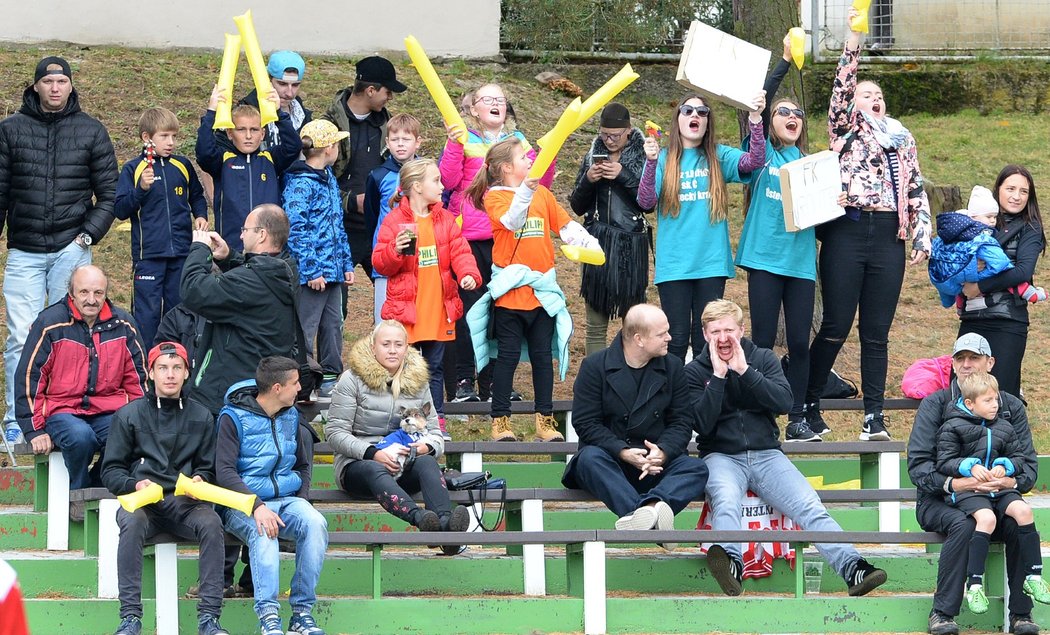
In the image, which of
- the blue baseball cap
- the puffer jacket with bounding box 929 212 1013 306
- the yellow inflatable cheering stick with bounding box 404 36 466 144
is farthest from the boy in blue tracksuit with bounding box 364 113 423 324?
the puffer jacket with bounding box 929 212 1013 306

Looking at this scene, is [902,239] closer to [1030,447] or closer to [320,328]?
[1030,447]

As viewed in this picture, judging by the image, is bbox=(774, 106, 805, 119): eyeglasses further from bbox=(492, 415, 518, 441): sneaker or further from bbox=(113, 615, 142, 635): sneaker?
bbox=(113, 615, 142, 635): sneaker

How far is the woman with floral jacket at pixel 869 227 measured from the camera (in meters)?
8.30

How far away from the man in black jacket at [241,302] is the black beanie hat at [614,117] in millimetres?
2042

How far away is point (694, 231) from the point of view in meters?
8.45

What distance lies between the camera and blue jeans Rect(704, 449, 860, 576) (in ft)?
23.6

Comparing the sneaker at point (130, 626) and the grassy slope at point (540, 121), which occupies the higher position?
the grassy slope at point (540, 121)

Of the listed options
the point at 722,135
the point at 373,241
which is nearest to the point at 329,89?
the point at 722,135

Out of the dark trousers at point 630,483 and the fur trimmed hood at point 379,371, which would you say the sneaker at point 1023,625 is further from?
the fur trimmed hood at point 379,371

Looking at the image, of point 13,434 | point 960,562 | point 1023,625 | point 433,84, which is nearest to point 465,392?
point 433,84

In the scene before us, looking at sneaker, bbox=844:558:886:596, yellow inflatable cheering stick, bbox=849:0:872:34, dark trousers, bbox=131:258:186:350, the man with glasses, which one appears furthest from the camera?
the man with glasses

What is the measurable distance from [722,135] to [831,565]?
805cm

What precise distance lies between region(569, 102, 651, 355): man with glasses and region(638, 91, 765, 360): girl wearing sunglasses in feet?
0.89

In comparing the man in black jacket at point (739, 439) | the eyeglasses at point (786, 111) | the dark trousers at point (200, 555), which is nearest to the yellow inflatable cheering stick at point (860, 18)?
the eyeglasses at point (786, 111)
